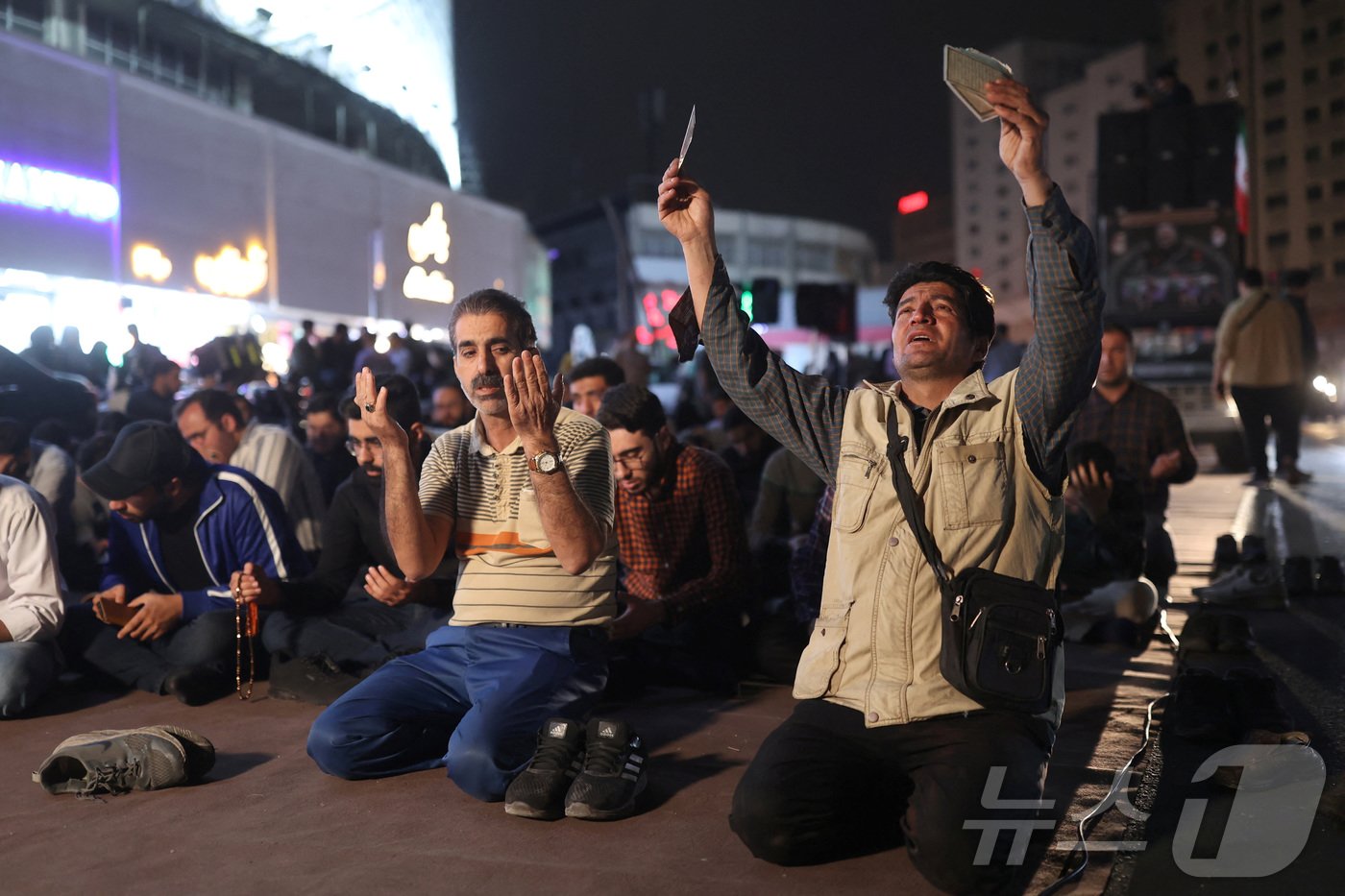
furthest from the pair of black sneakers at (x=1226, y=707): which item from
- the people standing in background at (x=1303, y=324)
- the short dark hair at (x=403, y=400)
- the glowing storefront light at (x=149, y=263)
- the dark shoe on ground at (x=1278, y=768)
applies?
the glowing storefront light at (x=149, y=263)

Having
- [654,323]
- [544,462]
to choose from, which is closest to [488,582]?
[544,462]

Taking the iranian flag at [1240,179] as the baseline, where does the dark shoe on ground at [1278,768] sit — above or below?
below

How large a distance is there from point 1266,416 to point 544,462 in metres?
9.99

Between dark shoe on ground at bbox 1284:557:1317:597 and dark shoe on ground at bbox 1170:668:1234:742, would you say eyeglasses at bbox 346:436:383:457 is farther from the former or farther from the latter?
dark shoe on ground at bbox 1284:557:1317:597

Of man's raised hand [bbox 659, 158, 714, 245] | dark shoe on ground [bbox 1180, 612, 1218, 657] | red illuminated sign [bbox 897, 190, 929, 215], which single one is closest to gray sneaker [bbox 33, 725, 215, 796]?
man's raised hand [bbox 659, 158, 714, 245]

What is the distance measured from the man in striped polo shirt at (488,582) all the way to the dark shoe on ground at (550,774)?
123 mm

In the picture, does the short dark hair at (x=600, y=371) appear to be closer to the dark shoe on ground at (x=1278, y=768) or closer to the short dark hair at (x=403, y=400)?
the short dark hair at (x=403, y=400)

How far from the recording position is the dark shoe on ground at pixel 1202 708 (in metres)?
3.81

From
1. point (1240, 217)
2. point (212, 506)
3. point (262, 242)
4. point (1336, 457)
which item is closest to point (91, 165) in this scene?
point (262, 242)

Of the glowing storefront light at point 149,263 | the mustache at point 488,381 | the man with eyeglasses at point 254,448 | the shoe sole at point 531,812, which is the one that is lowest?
the shoe sole at point 531,812

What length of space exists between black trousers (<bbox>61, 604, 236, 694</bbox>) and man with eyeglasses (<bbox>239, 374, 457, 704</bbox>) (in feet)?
0.70

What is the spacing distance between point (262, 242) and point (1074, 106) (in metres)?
80.8

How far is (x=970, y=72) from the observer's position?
271 cm

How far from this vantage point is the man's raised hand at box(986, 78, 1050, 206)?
2660 millimetres
